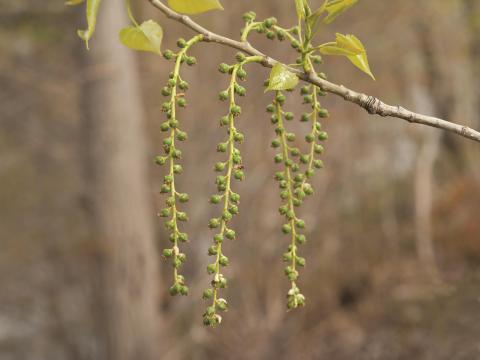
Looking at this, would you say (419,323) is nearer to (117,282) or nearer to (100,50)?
(117,282)

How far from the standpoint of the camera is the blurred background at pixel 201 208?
17.8ft

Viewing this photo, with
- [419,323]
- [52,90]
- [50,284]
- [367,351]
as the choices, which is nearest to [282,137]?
[419,323]

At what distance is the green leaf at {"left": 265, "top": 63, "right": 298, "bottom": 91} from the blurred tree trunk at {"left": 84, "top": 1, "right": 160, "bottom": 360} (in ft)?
14.5

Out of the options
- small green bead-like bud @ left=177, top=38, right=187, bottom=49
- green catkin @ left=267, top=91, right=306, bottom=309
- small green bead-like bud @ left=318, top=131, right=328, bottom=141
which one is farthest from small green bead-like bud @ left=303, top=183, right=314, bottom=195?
small green bead-like bud @ left=177, top=38, right=187, bottom=49

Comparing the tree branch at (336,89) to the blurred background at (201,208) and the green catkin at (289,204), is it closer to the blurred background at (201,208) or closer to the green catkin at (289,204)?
the green catkin at (289,204)

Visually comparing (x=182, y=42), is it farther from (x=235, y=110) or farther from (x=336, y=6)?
(x=336, y=6)

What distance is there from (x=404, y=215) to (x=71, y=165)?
148 inches

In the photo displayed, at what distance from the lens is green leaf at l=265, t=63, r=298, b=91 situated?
3.38ft

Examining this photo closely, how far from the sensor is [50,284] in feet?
22.6

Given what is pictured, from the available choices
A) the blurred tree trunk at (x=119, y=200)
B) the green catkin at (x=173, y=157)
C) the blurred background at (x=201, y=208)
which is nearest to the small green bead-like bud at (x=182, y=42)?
the green catkin at (x=173, y=157)

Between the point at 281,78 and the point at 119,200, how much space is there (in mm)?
4509

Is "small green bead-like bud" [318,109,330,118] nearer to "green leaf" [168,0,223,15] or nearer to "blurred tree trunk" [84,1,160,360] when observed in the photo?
"green leaf" [168,0,223,15]

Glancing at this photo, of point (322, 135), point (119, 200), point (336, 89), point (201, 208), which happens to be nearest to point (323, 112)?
point (322, 135)

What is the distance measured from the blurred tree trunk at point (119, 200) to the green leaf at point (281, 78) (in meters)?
4.43
